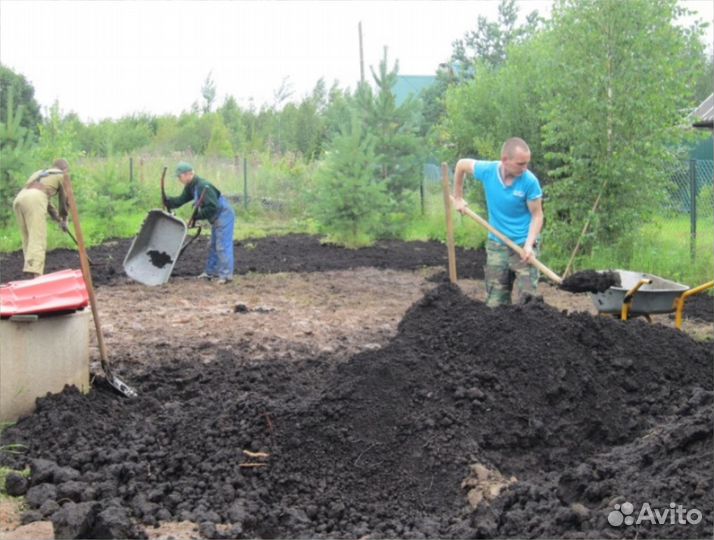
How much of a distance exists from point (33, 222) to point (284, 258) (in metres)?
5.02

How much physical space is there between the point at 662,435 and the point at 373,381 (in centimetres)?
173

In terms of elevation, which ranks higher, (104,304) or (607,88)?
(607,88)

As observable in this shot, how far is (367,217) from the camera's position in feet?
53.1

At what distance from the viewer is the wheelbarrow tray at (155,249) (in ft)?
37.5

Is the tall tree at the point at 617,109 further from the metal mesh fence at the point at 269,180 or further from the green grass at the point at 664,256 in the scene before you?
the metal mesh fence at the point at 269,180

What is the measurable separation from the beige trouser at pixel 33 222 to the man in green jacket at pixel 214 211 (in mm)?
1703

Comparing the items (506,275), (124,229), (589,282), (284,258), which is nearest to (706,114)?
(284,258)

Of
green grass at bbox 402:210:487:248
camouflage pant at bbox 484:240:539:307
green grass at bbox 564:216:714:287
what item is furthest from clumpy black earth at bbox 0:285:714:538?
green grass at bbox 402:210:487:248

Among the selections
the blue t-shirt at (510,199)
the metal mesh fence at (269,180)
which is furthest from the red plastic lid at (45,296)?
the metal mesh fence at (269,180)

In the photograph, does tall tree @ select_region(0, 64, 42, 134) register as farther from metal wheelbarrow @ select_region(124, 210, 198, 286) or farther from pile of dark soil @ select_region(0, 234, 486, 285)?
metal wheelbarrow @ select_region(124, 210, 198, 286)

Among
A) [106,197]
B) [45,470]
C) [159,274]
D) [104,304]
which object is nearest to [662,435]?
[45,470]

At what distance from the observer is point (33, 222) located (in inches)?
412

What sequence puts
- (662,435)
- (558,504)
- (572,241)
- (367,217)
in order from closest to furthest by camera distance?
(558,504)
(662,435)
(572,241)
(367,217)

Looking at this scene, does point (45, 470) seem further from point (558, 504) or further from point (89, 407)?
point (558, 504)
